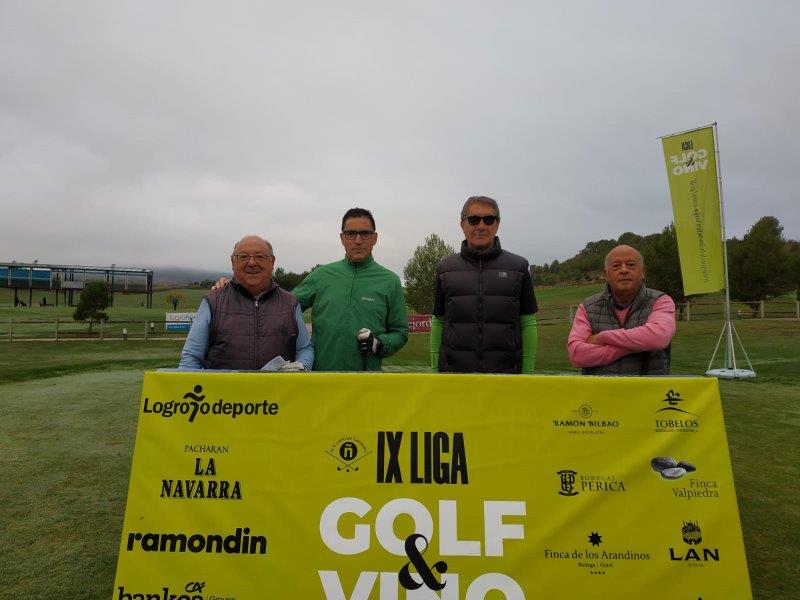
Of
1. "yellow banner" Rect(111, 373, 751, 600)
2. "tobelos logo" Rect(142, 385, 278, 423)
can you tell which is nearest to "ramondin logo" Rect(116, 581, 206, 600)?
"yellow banner" Rect(111, 373, 751, 600)

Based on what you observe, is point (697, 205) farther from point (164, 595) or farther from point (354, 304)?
point (164, 595)

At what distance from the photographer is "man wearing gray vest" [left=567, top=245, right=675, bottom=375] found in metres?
2.93

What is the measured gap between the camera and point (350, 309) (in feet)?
11.5

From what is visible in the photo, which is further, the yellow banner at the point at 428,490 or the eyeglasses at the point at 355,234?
the eyeglasses at the point at 355,234

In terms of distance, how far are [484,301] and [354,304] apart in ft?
3.05

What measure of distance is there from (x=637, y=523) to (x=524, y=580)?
23.0 inches

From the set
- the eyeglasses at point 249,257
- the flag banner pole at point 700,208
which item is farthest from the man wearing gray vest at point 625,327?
the flag banner pole at point 700,208

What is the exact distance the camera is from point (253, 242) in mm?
3121

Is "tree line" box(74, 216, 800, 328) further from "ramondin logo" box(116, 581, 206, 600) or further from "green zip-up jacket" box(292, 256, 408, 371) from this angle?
"ramondin logo" box(116, 581, 206, 600)

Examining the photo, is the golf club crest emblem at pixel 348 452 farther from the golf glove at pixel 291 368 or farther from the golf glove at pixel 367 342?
the golf glove at pixel 367 342

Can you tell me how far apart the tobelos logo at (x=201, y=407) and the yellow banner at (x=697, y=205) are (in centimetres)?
1150

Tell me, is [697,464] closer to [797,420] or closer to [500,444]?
[500,444]

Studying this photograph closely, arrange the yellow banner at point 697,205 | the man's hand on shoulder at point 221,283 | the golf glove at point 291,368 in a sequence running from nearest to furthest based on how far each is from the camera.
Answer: the golf glove at point 291,368 → the man's hand on shoulder at point 221,283 → the yellow banner at point 697,205

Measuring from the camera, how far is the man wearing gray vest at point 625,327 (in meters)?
2.93
